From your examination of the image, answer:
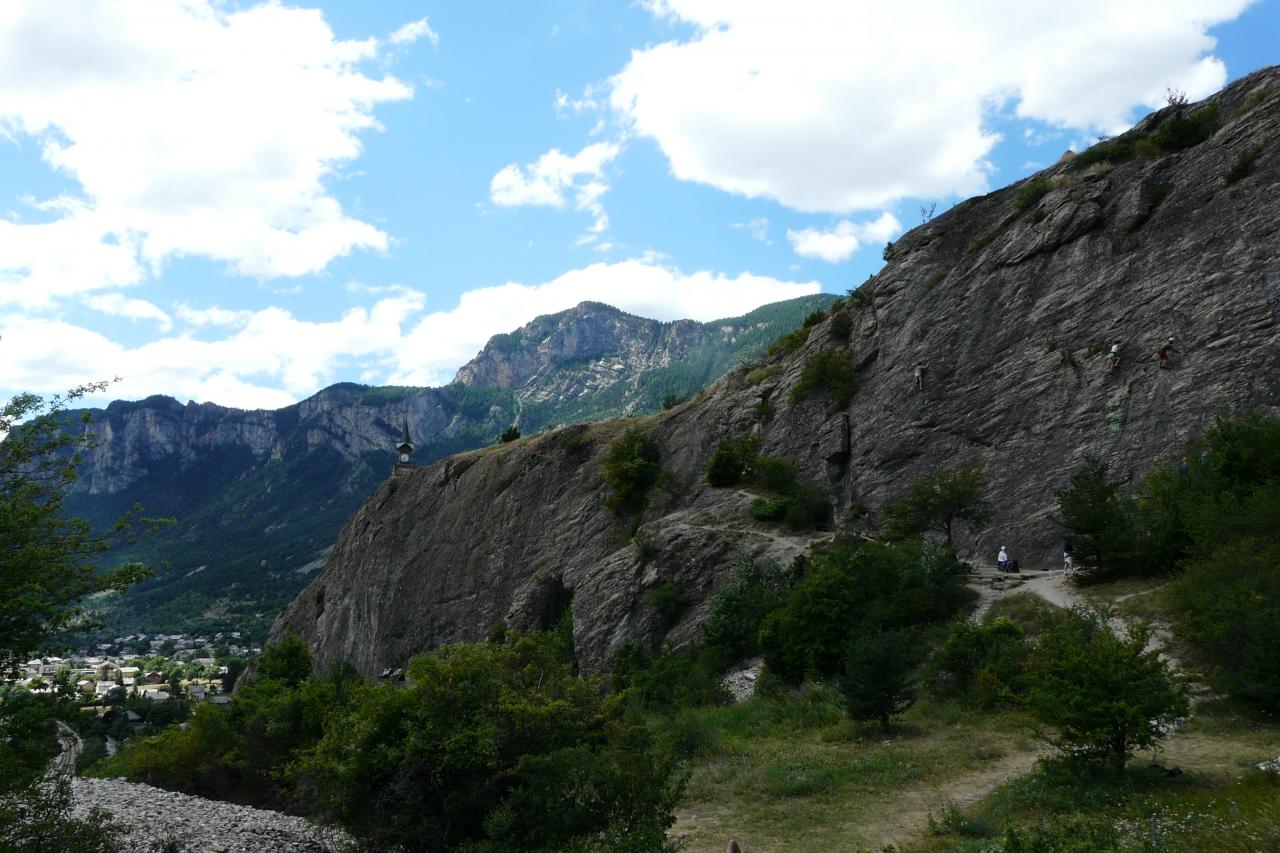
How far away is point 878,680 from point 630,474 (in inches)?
1043

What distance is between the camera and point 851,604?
2383cm

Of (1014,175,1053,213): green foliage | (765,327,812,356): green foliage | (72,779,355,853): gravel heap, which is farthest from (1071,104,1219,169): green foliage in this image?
(72,779,355,853): gravel heap

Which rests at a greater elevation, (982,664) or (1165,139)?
(1165,139)

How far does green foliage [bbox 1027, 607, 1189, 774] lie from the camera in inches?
456

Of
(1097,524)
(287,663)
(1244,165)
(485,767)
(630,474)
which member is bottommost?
(287,663)

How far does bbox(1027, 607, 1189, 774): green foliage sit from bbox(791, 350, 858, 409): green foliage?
26.5 meters

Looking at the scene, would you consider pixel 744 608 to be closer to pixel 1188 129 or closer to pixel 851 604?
pixel 851 604

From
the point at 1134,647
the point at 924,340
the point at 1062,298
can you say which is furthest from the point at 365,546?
the point at 1134,647

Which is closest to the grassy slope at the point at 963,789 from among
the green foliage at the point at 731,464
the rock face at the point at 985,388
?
the rock face at the point at 985,388

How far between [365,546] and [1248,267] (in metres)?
58.8

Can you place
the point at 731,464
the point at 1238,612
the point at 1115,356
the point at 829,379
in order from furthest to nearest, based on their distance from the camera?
the point at 731,464 < the point at 829,379 < the point at 1115,356 < the point at 1238,612

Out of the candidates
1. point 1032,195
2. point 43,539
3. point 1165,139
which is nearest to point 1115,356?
point 1032,195

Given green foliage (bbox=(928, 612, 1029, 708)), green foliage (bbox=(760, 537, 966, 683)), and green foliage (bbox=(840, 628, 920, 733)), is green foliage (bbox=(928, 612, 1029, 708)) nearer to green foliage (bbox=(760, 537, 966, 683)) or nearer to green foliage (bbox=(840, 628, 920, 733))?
green foliage (bbox=(840, 628, 920, 733))

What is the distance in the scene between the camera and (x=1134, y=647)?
12258 millimetres
